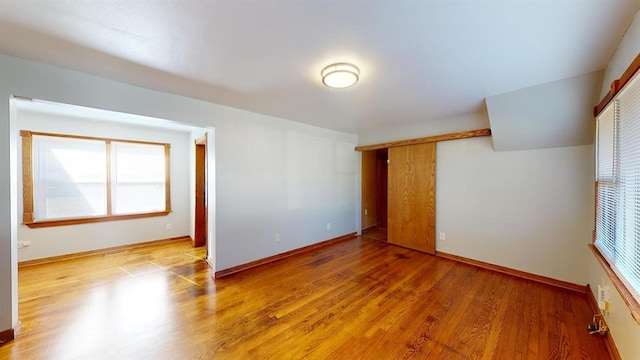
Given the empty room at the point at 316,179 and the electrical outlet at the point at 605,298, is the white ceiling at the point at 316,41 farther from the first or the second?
the electrical outlet at the point at 605,298

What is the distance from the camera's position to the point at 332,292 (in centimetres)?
255

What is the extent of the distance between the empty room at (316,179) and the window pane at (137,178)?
2 cm

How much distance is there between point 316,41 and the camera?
155 centimetres

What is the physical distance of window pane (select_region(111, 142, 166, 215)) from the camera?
3.96 metres

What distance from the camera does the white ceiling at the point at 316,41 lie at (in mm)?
1256

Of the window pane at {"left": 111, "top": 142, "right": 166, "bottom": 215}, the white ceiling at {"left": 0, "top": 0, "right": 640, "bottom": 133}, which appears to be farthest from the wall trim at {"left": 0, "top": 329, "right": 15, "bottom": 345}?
the window pane at {"left": 111, "top": 142, "right": 166, "bottom": 215}

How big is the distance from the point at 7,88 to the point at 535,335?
4.69 metres

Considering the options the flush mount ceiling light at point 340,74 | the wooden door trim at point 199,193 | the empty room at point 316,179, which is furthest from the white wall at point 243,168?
the flush mount ceiling light at point 340,74

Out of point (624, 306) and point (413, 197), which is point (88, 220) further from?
point (624, 306)

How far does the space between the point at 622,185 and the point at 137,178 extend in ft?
20.1

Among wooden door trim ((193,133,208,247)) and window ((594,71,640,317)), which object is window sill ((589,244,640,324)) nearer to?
window ((594,71,640,317))

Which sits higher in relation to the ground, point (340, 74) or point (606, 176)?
point (340, 74)

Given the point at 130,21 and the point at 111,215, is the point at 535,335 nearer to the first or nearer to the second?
the point at 130,21

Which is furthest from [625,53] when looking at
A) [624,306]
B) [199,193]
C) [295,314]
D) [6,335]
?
[199,193]
